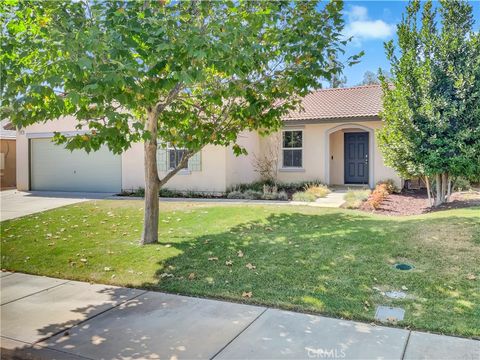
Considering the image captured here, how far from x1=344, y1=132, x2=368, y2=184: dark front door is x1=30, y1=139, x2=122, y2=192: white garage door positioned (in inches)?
379

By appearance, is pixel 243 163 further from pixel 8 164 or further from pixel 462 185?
pixel 8 164


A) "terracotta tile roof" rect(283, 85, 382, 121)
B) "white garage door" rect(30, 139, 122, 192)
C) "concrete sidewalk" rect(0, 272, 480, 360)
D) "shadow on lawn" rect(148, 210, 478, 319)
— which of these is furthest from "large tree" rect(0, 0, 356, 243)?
"white garage door" rect(30, 139, 122, 192)

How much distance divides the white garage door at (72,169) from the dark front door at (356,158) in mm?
9639

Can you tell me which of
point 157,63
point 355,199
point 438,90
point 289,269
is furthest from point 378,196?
point 157,63

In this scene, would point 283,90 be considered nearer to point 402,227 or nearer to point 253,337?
point 402,227

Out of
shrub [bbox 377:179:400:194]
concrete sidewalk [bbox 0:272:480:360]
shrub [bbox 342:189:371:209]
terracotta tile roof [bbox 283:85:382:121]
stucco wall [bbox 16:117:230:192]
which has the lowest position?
concrete sidewalk [bbox 0:272:480:360]

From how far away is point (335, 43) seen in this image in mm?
6730

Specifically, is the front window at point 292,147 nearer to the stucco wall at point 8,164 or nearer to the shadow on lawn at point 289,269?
the shadow on lawn at point 289,269

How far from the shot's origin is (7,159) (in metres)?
22.5

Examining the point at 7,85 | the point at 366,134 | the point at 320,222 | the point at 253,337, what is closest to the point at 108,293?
the point at 253,337

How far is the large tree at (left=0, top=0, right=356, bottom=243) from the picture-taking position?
436 cm

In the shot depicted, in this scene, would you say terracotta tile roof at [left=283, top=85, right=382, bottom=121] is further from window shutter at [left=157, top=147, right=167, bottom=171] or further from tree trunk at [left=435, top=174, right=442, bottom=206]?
window shutter at [left=157, top=147, right=167, bottom=171]

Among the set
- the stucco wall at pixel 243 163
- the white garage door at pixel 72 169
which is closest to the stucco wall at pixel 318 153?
the stucco wall at pixel 243 163

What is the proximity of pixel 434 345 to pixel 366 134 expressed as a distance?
46.4 feet
